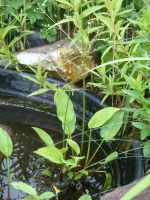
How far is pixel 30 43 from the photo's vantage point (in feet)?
8.90

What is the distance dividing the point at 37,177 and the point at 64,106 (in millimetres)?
367

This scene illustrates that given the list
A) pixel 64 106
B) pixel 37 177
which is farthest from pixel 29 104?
pixel 64 106

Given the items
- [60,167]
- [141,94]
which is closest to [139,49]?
[141,94]

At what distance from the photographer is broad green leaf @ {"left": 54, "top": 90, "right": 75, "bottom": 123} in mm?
1587

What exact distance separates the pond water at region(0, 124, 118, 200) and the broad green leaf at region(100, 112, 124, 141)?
0.86ft

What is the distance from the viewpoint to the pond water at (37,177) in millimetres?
1684

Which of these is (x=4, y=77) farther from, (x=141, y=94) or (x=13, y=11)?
(x=141, y=94)

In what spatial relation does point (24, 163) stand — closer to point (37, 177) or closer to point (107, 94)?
point (37, 177)

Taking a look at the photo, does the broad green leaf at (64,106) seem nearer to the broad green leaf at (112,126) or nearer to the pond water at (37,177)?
the broad green leaf at (112,126)

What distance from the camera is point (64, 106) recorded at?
1604 mm

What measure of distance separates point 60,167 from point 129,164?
0.89 feet

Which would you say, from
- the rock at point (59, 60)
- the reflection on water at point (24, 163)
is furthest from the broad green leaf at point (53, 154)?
the rock at point (59, 60)

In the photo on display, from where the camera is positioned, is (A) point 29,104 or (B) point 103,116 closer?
(B) point 103,116

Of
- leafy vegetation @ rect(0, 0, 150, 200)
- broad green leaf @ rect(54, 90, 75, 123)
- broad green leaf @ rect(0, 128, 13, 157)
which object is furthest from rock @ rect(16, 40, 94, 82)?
broad green leaf @ rect(0, 128, 13, 157)
